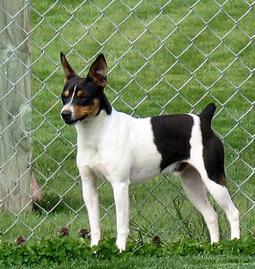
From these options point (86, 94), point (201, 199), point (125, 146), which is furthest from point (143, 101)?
point (86, 94)

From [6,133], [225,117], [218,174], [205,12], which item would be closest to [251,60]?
[205,12]

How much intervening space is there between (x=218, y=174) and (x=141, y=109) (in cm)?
433

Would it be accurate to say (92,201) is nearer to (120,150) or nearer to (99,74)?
(120,150)

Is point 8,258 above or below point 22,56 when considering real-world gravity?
below

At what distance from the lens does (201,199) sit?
584cm

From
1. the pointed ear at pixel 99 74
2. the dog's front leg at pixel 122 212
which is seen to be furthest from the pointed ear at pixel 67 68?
the dog's front leg at pixel 122 212

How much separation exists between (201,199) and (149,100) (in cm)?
447

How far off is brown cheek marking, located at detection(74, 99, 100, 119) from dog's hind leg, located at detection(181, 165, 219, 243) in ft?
2.39

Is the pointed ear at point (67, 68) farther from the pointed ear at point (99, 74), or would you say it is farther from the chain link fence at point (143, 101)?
the chain link fence at point (143, 101)

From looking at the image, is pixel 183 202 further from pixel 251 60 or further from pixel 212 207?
pixel 251 60

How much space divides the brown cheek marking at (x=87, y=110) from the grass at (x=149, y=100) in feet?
2.44

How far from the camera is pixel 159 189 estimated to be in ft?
24.1

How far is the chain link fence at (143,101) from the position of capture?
6320mm

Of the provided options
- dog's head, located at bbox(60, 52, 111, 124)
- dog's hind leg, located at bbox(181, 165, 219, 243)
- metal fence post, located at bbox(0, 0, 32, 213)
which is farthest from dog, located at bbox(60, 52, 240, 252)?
metal fence post, located at bbox(0, 0, 32, 213)
